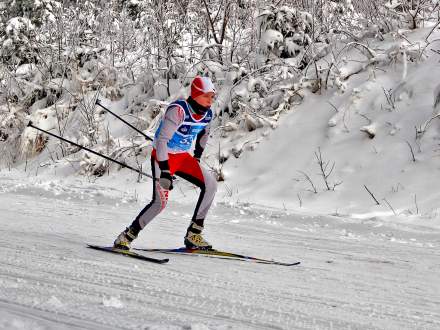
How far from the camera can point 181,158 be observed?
6.31 metres

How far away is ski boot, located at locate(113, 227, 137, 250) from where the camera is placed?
237 inches

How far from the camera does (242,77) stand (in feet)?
40.2

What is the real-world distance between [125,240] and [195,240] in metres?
0.68

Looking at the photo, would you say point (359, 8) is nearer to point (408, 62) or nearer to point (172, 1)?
point (408, 62)

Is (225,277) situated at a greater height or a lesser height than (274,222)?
greater

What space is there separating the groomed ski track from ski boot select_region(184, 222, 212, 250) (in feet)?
0.99

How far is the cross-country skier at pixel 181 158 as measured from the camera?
234 inches

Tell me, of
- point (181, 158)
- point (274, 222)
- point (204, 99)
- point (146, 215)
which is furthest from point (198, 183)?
point (274, 222)

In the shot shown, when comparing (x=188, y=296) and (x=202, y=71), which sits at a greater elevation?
(x=202, y=71)

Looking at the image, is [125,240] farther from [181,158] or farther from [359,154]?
[359,154]

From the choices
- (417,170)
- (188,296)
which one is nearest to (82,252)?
(188,296)

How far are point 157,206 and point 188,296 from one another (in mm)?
1788

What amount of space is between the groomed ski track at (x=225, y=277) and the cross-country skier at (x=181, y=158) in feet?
1.36

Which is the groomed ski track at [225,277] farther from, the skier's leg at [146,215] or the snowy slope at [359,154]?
the snowy slope at [359,154]
